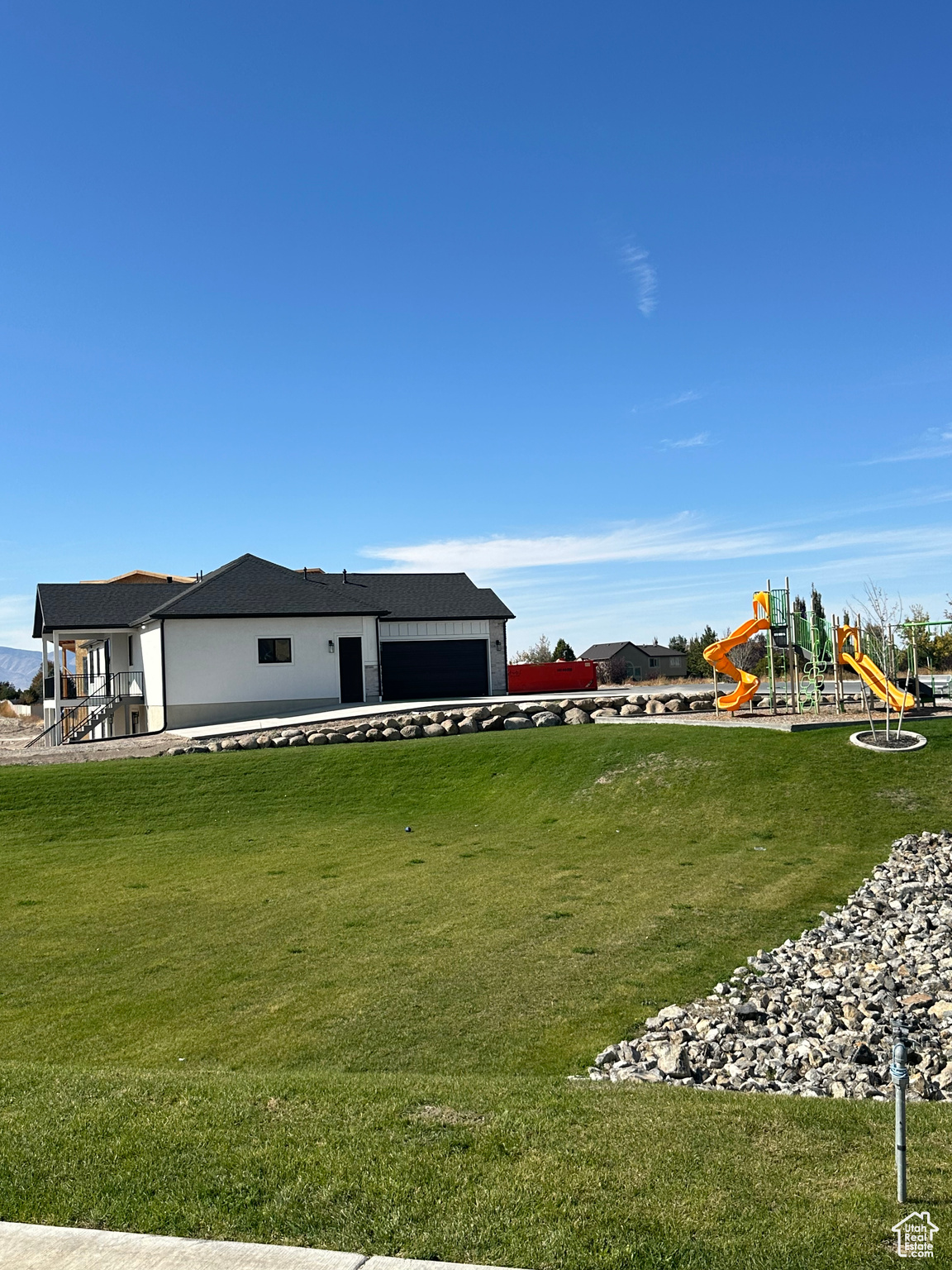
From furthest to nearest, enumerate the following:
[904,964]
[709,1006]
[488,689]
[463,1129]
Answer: [488,689], [904,964], [709,1006], [463,1129]

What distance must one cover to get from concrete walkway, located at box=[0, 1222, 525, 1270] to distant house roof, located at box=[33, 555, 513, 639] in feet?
97.8

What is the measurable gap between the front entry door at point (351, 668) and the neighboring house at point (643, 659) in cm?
4311

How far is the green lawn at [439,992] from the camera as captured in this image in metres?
4.09

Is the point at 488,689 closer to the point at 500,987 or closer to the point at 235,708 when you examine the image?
the point at 235,708

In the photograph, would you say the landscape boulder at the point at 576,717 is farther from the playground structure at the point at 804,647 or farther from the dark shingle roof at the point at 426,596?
the dark shingle roof at the point at 426,596

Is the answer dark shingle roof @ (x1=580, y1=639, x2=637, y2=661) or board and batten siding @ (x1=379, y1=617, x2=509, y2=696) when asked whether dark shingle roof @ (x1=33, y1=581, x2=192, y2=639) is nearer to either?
board and batten siding @ (x1=379, y1=617, x2=509, y2=696)

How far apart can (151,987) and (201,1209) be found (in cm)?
543

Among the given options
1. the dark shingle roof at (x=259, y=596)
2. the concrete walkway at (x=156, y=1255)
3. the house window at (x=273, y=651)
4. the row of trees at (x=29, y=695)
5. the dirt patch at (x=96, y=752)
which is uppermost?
the dark shingle roof at (x=259, y=596)

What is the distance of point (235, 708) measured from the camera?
33125mm

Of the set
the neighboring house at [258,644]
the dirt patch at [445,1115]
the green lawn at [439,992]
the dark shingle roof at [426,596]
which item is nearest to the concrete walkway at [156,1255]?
the green lawn at [439,992]

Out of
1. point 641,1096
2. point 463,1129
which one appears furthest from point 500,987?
point 463,1129

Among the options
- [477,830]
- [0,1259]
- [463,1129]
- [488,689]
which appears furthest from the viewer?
[488,689]

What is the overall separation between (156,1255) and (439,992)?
16.5 ft

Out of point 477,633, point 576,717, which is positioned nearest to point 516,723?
point 576,717
